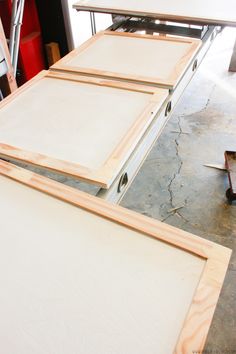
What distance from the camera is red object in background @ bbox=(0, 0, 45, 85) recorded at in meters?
2.36

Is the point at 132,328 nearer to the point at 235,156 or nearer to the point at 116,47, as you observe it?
the point at 116,47

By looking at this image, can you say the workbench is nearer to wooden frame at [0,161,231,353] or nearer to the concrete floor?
wooden frame at [0,161,231,353]

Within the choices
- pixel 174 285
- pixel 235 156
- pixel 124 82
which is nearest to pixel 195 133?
pixel 235 156

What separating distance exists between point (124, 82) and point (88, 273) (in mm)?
790

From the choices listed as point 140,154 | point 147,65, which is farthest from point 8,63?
point 140,154

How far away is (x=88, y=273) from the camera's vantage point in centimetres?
57

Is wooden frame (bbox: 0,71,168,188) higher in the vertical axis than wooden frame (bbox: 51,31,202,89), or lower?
lower

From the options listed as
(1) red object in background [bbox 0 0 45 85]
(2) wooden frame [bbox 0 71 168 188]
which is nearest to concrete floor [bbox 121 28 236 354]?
(2) wooden frame [bbox 0 71 168 188]

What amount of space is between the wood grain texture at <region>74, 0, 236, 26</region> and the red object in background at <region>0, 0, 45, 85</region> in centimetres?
78

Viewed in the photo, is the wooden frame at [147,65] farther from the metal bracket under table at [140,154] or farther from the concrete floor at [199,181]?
the concrete floor at [199,181]

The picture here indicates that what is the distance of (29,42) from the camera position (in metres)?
2.41

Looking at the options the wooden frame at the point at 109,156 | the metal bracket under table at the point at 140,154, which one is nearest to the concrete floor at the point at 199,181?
the metal bracket under table at the point at 140,154

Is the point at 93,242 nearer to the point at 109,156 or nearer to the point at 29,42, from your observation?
the point at 109,156

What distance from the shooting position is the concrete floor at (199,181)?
54.1 inches
